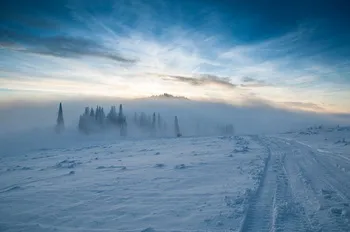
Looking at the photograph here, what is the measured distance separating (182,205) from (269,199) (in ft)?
11.3

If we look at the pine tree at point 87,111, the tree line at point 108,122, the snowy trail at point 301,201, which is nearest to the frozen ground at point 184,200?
the snowy trail at point 301,201

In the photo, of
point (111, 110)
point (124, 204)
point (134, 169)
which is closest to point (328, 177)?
point (124, 204)

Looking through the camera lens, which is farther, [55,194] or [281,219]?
[55,194]

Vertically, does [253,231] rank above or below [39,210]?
above

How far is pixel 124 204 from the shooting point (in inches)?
350

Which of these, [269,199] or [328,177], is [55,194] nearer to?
[269,199]

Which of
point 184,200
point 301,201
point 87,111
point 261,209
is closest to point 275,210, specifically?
point 261,209

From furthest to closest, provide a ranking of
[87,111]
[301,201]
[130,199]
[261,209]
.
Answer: [87,111], [130,199], [301,201], [261,209]

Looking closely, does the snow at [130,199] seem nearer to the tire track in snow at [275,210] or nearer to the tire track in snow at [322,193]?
the tire track in snow at [275,210]

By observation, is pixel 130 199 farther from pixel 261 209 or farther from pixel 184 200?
pixel 261 209

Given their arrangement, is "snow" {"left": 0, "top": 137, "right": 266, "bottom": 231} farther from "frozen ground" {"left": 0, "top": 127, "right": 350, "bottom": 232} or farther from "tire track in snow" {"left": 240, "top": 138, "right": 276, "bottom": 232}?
"tire track in snow" {"left": 240, "top": 138, "right": 276, "bottom": 232}

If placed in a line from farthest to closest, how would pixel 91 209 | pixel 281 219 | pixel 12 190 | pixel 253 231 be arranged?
pixel 12 190 → pixel 91 209 → pixel 281 219 → pixel 253 231

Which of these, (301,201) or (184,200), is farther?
(184,200)

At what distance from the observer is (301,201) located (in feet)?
27.4
